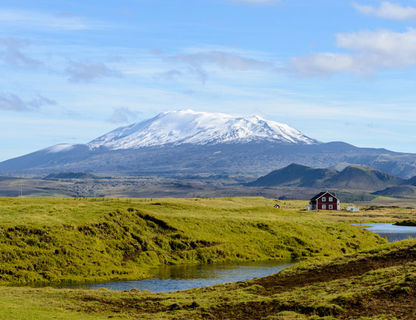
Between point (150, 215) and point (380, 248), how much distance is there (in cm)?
3680

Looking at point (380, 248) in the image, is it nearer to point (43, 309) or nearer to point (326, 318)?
point (326, 318)

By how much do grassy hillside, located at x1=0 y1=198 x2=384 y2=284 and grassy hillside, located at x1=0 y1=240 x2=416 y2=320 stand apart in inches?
628

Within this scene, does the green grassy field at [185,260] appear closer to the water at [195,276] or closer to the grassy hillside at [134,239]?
the grassy hillside at [134,239]

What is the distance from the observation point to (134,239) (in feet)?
233

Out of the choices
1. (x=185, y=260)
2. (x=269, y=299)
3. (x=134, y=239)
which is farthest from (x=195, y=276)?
(x=269, y=299)

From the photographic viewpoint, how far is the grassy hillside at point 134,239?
189 ft

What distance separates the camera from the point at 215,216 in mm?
89812

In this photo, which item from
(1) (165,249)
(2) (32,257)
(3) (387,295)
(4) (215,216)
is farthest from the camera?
(4) (215,216)

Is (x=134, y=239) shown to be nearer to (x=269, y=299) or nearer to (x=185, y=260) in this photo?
(x=185, y=260)

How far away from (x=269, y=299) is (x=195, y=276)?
25760 millimetres

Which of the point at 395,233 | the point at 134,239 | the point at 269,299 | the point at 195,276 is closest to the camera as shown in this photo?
the point at 269,299

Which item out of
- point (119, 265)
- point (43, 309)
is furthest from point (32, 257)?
point (43, 309)

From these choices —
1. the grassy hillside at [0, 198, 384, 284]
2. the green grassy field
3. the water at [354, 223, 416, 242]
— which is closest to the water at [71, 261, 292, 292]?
the grassy hillside at [0, 198, 384, 284]

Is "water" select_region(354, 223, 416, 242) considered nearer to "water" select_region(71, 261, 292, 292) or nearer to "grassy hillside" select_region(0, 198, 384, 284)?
"grassy hillside" select_region(0, 198, 384, 284)
